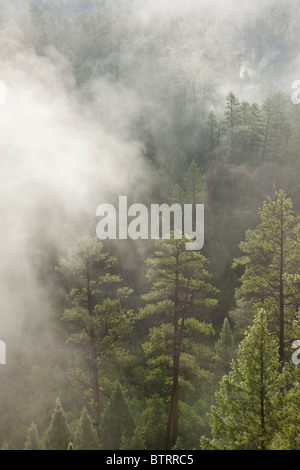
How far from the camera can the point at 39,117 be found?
123 feet

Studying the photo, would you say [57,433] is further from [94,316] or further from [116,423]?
[94,316]

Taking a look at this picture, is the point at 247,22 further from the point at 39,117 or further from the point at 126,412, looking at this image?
the point at 126,412

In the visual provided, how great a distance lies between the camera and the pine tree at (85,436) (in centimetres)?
1159

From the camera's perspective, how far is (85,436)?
11703mm

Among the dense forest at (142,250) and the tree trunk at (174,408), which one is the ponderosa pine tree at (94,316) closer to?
the dense forest at (142,250)

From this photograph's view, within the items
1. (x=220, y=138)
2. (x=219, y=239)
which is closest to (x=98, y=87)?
(x=220, y=138)

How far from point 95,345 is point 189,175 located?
2051 cm

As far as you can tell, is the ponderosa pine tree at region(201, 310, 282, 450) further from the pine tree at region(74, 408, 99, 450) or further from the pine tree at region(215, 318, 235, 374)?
the pine tree at region(215, 318, 235, 374)

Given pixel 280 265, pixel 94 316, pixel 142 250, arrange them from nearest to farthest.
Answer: pixel 280 265 < pixel 94 316 < pixel 142 250

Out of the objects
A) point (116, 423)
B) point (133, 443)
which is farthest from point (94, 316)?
point (133, 443)

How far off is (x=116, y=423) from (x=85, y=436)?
5.04 ft

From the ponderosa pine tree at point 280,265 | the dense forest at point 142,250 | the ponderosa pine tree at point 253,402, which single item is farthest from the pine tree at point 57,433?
the ponderosa pine tree at point 280,265

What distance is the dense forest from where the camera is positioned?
12844 mm
